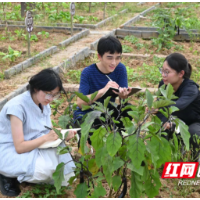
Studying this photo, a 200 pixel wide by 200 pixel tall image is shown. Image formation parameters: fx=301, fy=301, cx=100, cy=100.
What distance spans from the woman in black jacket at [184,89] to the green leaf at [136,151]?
1.27 metres

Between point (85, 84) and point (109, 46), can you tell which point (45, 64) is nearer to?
point (85, 84)

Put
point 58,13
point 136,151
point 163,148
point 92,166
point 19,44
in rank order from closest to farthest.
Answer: point 136,151 < point 163,148 < point 92,166 < point 19,44 < point 58,13

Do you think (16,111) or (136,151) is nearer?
(136,151)

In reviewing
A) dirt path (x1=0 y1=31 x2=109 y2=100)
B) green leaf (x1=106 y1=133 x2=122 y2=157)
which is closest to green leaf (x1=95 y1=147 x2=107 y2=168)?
green leaf (x1=106 y1=133 x2=122 y2=157)

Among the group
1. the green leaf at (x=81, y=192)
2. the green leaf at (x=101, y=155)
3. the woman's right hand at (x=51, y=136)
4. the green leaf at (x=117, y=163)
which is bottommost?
the green leaf at (x=81, y=192)

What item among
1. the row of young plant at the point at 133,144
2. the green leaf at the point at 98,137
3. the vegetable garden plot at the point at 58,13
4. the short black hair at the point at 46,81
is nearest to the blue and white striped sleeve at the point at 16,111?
the short black hair at the point at 46,81

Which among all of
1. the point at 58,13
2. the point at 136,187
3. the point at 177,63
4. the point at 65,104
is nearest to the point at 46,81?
the point at 136,187

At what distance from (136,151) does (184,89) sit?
1.47 m

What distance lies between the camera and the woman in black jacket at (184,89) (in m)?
2.88

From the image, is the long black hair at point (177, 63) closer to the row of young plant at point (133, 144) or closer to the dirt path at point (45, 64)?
the row of young plant at point (133, 144)

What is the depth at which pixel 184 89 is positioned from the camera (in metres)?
2.94

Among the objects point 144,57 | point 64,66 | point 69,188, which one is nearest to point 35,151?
point 69,188

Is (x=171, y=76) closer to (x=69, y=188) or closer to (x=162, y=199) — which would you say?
(x=162, y=199)

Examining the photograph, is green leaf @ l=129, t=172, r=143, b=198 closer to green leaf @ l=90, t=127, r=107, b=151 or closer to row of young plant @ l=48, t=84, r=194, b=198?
row of young plant @ l=48, t=84, r=194, b=198
